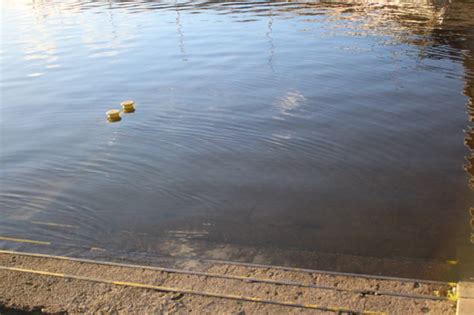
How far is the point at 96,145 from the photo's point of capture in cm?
851

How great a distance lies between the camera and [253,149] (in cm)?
803

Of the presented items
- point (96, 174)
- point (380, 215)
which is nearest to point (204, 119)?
point (96, 174)

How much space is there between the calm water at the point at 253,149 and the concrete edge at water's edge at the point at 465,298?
46cm

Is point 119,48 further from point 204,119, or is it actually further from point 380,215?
point 380,215

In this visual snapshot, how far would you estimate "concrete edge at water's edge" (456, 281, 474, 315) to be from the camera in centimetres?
400

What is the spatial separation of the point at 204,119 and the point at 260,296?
535 centimetres

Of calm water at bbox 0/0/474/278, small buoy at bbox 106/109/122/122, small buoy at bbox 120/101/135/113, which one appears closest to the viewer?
calm water at bbox 0/0/474/278

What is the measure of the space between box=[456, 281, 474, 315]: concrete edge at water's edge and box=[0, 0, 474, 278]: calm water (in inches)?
17.9

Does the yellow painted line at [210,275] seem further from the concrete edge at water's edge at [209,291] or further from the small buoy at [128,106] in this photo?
the small buoy at [128,106]

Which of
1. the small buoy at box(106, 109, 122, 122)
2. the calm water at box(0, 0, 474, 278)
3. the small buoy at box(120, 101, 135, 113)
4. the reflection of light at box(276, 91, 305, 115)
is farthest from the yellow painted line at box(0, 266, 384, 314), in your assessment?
the reflection of light at box(276, 91, 305, 115)

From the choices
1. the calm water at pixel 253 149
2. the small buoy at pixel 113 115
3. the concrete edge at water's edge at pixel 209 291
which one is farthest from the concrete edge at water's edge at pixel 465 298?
the small buoy at pixel 113 115

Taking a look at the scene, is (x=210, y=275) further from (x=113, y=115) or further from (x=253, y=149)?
(x=113, y=115)

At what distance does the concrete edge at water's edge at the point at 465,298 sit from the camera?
400 cm

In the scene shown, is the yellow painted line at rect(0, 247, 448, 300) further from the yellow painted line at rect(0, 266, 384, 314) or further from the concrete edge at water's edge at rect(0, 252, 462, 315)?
the yellow painted line at rect(0, 266, 384, 314)
